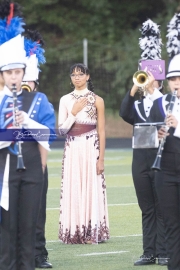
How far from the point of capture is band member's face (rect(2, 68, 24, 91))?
7.02 m

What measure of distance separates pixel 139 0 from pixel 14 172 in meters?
30.4

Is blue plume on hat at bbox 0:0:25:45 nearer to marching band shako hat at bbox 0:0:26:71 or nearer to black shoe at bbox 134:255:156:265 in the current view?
marching band shako hat at bbox 0:0:26:71

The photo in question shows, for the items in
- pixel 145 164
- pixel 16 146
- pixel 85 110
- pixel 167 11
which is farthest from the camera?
pixel 167 11

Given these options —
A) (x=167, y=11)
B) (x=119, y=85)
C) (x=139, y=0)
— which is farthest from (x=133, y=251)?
(x=139, y=0)

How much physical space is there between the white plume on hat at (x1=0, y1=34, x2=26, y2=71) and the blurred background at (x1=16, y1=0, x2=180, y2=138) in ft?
73.0

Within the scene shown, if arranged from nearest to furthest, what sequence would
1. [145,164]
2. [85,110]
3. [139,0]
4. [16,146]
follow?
[16,146], [145,164], [85,110], [139,0]

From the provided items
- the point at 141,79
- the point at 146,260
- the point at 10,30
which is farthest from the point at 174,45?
the point at 146,260

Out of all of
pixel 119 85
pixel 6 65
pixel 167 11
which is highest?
pixel 167 11

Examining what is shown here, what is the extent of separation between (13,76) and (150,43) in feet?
7.54

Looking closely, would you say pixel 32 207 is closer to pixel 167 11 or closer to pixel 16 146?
pixel 16 146

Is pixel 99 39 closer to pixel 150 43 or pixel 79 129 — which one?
pixel 79 129

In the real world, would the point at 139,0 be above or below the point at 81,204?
above

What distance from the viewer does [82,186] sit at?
10.6 metres

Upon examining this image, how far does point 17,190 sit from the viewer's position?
275 inches
